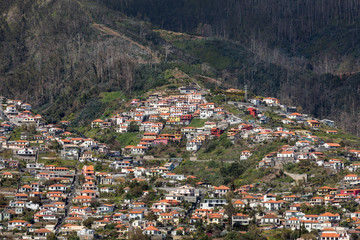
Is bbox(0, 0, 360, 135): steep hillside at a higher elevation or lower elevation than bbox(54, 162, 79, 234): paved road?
higher

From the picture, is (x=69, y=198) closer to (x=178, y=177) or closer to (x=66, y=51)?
(x=178, y=177)

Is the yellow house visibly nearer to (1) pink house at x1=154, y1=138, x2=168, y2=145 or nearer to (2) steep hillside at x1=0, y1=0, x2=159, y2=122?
(1) pink house at x1=154, y1=138, x2=168, y2=145

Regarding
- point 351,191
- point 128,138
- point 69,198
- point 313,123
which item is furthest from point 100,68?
point 351,191

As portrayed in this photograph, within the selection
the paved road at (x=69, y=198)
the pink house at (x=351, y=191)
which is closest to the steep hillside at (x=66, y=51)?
the paved road at (x=69, y=198)

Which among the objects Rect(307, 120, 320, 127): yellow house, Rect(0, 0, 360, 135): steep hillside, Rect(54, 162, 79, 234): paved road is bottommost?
Rect(54, 162, 79, 234): paved road

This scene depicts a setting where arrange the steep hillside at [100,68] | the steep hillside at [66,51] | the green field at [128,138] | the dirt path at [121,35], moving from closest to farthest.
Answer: the green field at [128,138], the steep hillside at [100,68], the steep hillside at [66,51], the dirt path at [121,35]

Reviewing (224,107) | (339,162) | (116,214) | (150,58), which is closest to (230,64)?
(150,58)

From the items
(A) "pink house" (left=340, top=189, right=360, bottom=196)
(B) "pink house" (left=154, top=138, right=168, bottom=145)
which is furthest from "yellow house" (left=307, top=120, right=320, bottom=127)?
(A) "pink house" (left=340, top=189, right=360, bottom=196)

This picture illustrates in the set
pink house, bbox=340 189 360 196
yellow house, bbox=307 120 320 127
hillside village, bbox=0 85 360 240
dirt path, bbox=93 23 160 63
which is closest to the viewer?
hillside village, bbox=0 85 360 240

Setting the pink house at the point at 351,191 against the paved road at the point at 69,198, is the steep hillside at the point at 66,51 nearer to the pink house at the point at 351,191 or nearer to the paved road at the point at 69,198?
the paved road at the point at 69,198
